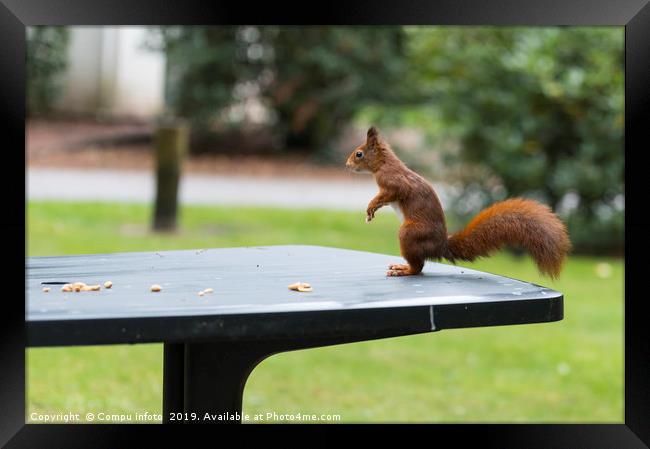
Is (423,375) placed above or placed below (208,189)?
below

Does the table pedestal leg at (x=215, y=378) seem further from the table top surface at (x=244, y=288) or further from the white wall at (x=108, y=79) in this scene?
the white wall at (x=108, y=79)

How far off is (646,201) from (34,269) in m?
1.17

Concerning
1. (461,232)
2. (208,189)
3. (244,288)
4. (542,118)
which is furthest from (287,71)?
(244,288)

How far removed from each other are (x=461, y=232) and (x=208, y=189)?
5.76 meters

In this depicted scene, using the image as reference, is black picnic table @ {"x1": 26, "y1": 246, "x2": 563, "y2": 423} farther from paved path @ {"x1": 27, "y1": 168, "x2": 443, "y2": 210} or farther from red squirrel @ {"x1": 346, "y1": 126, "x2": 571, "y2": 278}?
paved path @ {"x1": 27, "y1": 168, "x2": 443, "y2": 210}

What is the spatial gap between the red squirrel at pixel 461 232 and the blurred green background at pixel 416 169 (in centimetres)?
134

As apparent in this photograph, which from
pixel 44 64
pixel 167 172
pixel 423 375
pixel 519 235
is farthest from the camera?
pixel 44 64

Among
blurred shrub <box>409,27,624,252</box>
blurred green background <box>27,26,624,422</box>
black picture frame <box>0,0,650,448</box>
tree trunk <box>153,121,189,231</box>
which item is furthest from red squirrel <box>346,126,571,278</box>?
tree trunk <box>153,121,189,231</box>

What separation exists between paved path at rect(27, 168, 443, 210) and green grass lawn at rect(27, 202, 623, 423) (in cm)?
182

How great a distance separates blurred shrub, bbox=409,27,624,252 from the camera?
527 cm

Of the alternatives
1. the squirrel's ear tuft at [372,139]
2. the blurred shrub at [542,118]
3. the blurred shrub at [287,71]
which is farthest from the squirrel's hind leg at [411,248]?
the blurred shrub at [287,71]

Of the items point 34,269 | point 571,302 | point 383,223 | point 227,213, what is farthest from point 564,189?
point 34,269

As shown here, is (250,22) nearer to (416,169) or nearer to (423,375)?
(423,375)

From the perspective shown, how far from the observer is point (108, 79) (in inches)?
394
